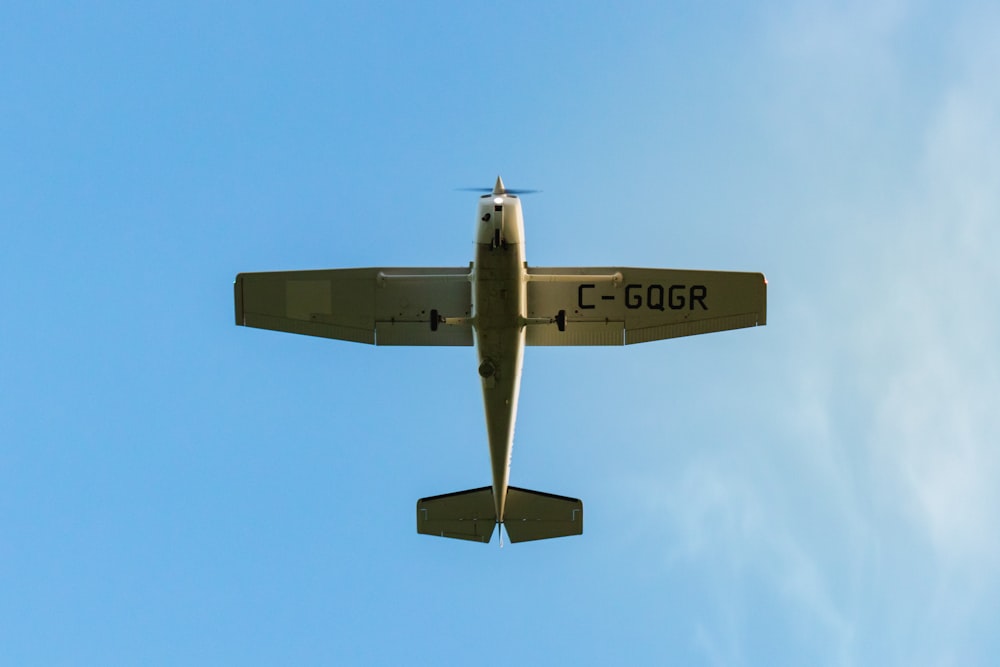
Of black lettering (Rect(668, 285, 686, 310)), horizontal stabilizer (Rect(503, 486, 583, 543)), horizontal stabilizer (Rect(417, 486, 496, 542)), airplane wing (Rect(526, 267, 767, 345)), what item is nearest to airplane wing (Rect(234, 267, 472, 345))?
airplane wing (Rect(526, 267, 767, 345))

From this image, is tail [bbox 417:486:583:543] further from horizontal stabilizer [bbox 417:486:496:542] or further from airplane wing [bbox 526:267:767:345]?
airplane wing [bbox 526:267:767:345]

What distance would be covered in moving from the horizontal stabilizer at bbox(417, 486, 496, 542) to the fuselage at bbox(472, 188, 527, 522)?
77.3 inches

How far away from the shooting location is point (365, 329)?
31.2m

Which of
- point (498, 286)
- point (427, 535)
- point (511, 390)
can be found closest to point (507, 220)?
point (498, 286)

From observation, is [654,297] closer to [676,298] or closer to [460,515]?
[676,298]

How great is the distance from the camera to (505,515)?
30.8m

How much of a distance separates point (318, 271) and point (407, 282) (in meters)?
2.27

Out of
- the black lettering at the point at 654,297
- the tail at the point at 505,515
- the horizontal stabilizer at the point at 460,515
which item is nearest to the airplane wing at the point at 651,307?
the black lettering at the point at 654,297

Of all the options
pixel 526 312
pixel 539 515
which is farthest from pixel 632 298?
pixel 539 515

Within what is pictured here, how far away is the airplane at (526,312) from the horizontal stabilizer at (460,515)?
0.08ft

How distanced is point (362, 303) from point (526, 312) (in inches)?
162

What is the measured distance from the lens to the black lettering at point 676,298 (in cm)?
3095

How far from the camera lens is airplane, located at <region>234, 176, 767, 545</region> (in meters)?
30.8

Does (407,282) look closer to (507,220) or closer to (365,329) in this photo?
(365,329)
